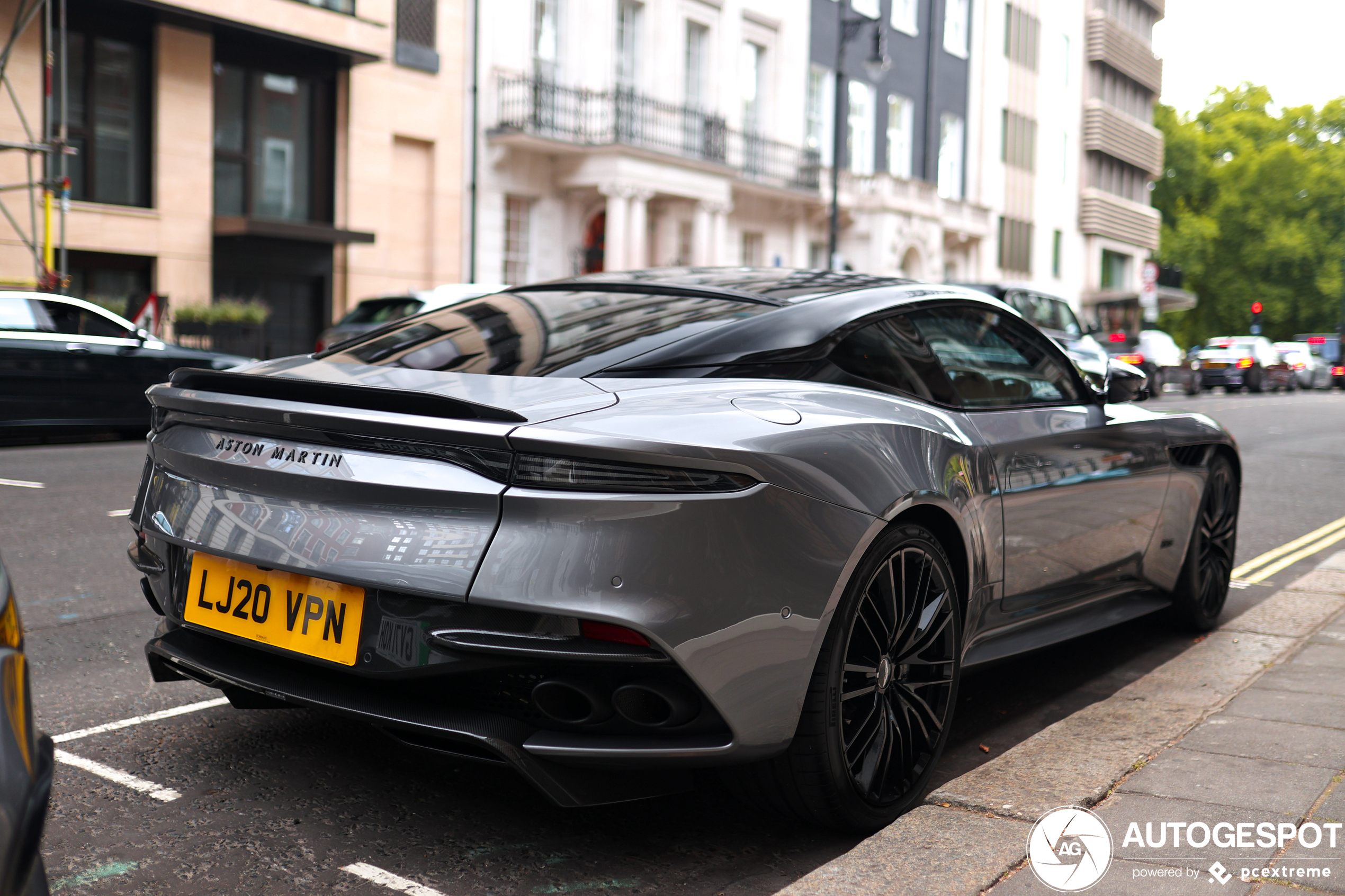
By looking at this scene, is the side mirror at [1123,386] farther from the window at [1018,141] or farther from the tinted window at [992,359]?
the window at [1018,141]

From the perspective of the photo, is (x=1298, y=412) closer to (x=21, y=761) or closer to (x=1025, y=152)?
(x=1025, y=152)

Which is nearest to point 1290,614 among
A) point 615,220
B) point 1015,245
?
point 615,220

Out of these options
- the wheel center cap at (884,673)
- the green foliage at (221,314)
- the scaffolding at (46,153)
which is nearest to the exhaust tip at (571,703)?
the wheel center cap at (884,673)

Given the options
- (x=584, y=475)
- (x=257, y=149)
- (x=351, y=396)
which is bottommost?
(x=584, y=475)

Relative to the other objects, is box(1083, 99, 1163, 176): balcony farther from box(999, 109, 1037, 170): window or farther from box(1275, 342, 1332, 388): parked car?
box(1275, 342, 1332, 388): parked car

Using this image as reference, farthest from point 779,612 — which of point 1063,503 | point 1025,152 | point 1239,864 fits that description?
point 1025,152

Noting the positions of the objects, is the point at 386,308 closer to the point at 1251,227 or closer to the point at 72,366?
the point at 72,366

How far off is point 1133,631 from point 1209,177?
67889mm

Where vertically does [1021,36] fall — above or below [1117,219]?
above

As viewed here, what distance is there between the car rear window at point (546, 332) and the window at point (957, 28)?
123 ft

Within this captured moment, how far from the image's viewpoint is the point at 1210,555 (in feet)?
17.2

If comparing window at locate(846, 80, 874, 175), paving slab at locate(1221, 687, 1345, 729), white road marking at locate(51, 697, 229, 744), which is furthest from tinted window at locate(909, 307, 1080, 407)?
window at locate(846, 80, 874, 175)

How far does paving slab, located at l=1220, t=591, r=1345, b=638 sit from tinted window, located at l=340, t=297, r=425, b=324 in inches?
395

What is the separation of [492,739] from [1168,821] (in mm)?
1575
